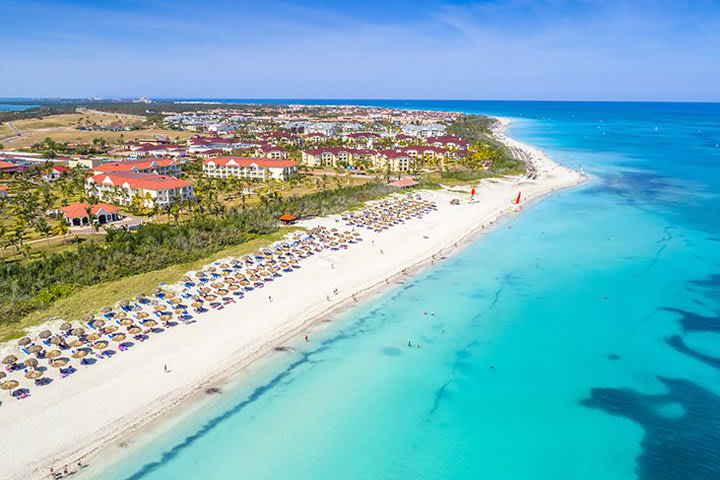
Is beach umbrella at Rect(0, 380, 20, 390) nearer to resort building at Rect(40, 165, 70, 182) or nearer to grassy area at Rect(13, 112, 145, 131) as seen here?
resort building at Rect(40, 165, 70, 182)

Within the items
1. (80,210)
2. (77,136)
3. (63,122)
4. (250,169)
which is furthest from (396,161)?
(63,122)

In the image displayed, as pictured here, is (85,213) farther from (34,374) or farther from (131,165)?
(34,374)

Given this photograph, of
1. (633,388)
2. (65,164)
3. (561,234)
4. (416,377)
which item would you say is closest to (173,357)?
(416,377)

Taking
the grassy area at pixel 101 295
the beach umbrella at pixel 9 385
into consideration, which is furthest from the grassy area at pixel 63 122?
the beach umbrella at pixel 9 385

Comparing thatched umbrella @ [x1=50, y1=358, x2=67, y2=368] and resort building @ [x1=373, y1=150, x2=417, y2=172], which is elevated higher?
resort building @ [x1=373, y1=150, x2=417, y2=172]

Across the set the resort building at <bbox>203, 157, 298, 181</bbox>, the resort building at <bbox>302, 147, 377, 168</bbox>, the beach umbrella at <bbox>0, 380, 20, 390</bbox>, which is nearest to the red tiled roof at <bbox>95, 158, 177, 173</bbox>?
the resort building at <bbox>203, 157, 298, 181</bbox>

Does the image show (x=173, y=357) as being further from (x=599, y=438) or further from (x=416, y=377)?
(x=599, y=438)
